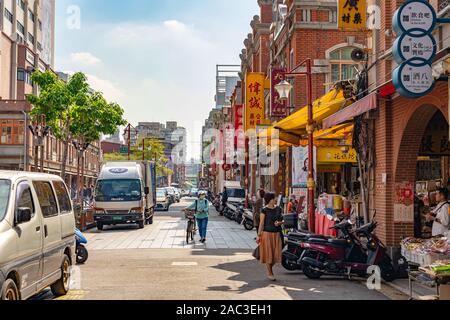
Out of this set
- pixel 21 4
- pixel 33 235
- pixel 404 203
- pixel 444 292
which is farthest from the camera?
pixel 21 4

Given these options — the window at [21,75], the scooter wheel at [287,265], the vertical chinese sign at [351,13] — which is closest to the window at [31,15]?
the window at [21,75]

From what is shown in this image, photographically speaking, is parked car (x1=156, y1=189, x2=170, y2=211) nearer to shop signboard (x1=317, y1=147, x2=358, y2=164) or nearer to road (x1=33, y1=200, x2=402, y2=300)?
shop signboard (x1=317, y1=147, x2=358, y2=164)

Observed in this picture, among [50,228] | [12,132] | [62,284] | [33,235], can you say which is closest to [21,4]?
[12,132]

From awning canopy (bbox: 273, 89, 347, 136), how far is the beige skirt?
582cm

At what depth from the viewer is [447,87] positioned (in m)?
11.1

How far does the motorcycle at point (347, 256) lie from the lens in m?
12.2

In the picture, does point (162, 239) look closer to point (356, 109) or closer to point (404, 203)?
point (404, 203)

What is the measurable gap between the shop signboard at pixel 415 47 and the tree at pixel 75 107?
2767 cm

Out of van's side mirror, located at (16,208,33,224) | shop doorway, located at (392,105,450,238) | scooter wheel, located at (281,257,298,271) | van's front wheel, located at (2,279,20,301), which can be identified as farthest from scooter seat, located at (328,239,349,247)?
van's front wheel, located at (2,279,20,301)

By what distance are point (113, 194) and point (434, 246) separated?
18.2m

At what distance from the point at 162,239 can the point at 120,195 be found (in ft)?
17.9

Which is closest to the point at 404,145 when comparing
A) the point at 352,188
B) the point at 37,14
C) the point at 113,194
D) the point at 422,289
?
the point at 422,289

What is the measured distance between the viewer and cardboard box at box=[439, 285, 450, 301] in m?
8.62

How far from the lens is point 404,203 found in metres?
14.1
